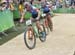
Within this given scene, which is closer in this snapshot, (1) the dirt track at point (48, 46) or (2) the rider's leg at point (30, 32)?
(1) the dirt track at point (48, 46)

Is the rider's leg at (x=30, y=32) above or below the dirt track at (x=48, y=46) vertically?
above

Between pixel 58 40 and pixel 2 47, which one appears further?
pixel 58 40

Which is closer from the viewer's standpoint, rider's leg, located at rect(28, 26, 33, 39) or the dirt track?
the dirt track

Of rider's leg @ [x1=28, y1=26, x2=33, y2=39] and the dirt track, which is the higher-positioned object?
rider's leg @ [x1=28, y1=26, x2=33, y2=39]

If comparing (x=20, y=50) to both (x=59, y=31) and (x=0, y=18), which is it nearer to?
(x=0, y=18)

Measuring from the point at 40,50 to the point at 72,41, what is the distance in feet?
7.98

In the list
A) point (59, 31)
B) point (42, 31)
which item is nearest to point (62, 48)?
point (42, 31)

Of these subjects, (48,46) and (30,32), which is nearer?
(30,32)

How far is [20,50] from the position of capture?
1132 centimetres

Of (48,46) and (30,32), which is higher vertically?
(30,32)

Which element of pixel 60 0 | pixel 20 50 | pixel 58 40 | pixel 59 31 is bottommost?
pixel 60 0

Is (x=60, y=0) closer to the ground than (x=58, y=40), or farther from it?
closer to the ground

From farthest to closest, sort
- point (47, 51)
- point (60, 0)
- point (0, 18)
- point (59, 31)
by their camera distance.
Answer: point (60, 0) → point (59, 31) → point (0, 18) → point (47, 51)

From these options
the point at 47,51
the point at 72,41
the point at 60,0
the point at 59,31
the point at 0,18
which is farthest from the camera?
the point at 60,0
